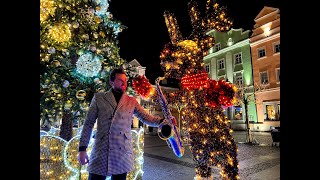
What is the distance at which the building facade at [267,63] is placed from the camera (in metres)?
20.4

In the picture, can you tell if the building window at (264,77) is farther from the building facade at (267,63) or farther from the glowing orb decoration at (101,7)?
the glowing orb decoration at (101,7)

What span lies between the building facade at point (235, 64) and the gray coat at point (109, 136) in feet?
70.2

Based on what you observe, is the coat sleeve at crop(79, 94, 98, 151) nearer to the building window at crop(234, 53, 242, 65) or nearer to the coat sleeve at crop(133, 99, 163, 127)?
the coat sleeve at crop(133, 99, 163, 127)

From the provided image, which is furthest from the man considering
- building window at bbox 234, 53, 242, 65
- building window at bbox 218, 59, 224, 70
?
building window at bbox 218, 59, 224, 70

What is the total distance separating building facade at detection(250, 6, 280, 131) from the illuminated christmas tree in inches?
713

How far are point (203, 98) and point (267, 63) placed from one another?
19617mm

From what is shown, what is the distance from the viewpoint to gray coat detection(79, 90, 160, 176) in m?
2.38

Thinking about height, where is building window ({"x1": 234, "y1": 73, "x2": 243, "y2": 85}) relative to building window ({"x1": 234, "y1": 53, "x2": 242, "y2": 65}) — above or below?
below

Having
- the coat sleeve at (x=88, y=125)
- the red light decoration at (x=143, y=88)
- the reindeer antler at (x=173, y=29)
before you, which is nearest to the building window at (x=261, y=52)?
the reindeer antler at (x=173, y=29)

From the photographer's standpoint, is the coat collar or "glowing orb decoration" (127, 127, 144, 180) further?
"glowing orb decoration" (127, 127, 144, 180)

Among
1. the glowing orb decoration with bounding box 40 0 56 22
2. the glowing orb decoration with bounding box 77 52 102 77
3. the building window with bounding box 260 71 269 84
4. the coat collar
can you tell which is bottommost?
the coat collar
